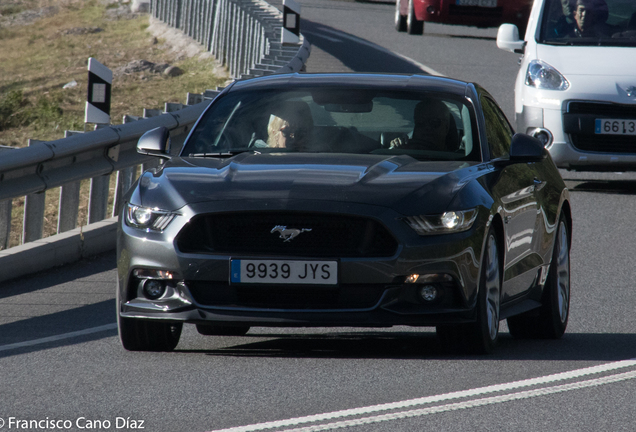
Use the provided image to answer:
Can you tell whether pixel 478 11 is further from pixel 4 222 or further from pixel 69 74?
pixel 4 222

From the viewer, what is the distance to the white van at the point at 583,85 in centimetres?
1342

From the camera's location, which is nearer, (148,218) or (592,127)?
(148,218)

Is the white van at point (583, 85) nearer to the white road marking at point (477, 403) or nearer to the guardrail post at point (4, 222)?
the guardrail post at point (4, 222)

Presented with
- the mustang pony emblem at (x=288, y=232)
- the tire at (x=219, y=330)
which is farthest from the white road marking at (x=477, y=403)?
the tire at (x=219, y=330)

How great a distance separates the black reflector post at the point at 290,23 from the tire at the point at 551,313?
13.7 meters

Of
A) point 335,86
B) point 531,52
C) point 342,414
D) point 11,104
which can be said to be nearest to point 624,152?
point 531,52

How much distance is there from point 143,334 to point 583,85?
302 inches

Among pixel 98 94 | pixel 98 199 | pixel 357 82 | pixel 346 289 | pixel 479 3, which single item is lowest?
pixel 98 199

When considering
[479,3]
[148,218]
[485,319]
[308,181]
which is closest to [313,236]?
[308,181]

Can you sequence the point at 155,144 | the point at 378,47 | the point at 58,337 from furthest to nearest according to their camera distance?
the point at 378,47 → the point at 58,337 → the point at 155,144

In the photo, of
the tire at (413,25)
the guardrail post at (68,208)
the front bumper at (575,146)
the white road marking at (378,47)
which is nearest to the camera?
the guardrail post at (68,208)

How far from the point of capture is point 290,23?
21.8 metres

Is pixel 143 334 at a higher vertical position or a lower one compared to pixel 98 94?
higher

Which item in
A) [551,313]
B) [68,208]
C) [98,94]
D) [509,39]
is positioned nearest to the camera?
[551,313]
